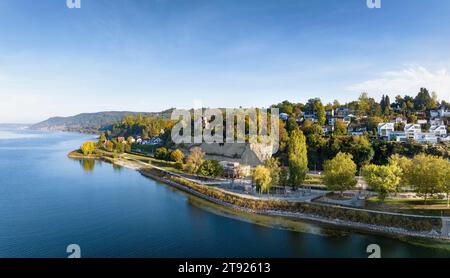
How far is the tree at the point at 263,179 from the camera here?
1905 centimetres

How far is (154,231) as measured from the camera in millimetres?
14359

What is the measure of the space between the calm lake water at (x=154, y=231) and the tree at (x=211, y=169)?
2856 millimetres

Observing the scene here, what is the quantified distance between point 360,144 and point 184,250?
2050cm

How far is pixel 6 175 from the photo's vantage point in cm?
2836

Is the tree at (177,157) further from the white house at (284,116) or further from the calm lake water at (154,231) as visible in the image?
the white house at (284,116)

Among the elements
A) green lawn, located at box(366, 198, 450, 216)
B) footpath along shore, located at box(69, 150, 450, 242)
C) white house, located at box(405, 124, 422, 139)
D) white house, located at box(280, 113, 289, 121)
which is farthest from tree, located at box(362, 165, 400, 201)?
white house, located at box(280, 113, 289, 121)

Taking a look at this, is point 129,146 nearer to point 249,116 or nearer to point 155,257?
point 249,116

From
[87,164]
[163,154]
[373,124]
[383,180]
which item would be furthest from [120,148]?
[383,180]

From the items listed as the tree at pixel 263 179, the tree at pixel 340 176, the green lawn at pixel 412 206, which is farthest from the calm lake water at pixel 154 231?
the tree at pixel 340 176

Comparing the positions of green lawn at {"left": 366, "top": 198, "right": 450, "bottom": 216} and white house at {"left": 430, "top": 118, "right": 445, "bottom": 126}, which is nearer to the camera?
green lawn at {"left": 366, "top": 198, "right": 450, "bottom": 216}

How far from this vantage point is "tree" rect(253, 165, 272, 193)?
62.5ft

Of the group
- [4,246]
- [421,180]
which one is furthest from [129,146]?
[421,180]

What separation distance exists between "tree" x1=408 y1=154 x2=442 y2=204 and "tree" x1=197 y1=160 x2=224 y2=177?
1317 cm

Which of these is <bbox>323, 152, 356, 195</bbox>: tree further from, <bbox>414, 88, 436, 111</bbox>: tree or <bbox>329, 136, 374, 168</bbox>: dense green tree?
<bbox>414, 88, 436, 111</bbox>: tree
